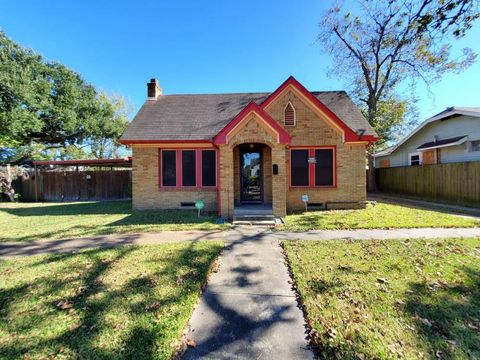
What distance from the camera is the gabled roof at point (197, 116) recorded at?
35.4 feet

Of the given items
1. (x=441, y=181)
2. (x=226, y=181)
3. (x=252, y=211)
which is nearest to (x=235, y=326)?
(x=252, y=211)

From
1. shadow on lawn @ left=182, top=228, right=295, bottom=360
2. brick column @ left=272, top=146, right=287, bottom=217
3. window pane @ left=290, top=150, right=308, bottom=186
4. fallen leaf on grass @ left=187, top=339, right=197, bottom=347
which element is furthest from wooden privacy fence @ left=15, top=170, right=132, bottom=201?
fallen leaf on grass @ left=187, top=339, right=197, bottom=347

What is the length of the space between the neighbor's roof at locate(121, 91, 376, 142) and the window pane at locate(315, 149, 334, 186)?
1883 millimetres

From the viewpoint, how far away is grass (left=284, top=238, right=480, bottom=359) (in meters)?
2.54

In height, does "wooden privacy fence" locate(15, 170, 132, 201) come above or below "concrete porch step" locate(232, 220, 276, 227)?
above

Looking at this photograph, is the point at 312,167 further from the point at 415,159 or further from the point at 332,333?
the point at 415,159

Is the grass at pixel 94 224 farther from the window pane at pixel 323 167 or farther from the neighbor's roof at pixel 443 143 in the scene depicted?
the neighbor's roof at pixel 443 143

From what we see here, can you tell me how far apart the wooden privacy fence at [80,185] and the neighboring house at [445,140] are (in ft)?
69.0

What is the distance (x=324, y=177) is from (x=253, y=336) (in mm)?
9033

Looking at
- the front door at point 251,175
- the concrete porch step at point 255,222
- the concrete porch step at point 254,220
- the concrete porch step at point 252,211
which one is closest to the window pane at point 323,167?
the front door at point 251,175

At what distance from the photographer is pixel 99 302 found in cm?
335

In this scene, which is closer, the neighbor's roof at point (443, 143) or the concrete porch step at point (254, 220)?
→ the concrete porch step at point (254, 220)

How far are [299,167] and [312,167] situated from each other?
0.58 metres

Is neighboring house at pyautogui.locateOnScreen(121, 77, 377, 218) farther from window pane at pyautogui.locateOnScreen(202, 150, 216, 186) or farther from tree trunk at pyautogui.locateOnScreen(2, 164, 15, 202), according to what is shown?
tree trunk at pyautogui.locateOnScreen(2, 164, 15, 202)
